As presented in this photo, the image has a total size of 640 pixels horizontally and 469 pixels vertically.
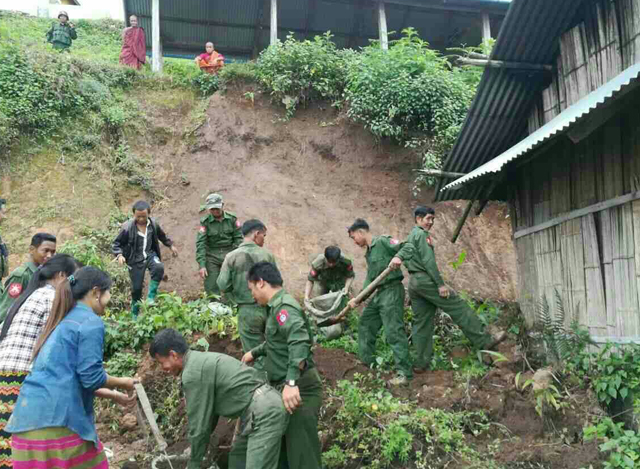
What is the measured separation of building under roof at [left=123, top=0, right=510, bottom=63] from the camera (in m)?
15.9

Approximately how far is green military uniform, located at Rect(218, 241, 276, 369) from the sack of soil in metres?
1.70

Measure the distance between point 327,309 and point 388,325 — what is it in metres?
1.08

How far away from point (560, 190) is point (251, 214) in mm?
5686

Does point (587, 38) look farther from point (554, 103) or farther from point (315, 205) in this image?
point (315, 205)

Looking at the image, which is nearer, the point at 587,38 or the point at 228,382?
the point at 228,382

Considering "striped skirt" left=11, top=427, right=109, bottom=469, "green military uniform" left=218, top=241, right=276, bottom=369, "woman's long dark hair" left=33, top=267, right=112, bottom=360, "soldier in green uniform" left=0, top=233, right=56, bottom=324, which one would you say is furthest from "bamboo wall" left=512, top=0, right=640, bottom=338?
"soldier in green uniform" left=0, top=233, right=56, bottom=324

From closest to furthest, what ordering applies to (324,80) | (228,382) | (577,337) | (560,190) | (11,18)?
1. (228,382)
2. (577,337)
3. (560,190)
4. (324,80)
5. (11,18)

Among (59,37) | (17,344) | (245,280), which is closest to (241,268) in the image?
(245,280)

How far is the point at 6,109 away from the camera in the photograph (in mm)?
10602

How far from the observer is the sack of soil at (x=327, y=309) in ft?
24.6

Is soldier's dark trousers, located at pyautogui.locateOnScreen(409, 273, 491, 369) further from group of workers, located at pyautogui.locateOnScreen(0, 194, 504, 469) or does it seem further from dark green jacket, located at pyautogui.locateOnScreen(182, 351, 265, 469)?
dark green jacket, located at pyautogui.locateOnScreen(182, 351, 265, 469)

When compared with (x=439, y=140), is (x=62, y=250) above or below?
below

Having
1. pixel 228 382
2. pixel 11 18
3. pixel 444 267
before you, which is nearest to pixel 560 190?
pixel 444 267

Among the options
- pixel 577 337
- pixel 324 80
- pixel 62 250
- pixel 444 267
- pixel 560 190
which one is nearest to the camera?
pixel 577 337
